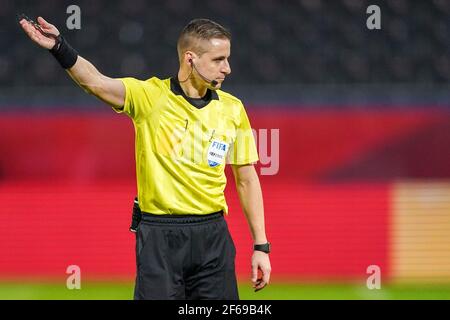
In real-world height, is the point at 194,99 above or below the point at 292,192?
above

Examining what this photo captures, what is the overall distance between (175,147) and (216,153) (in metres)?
0.16

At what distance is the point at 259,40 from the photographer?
21.8 ft

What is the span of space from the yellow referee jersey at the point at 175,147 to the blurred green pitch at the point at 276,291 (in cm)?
258

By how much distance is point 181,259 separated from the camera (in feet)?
9.86

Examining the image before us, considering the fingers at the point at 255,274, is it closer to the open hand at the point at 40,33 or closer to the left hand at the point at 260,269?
the left hand at the point at 260,269

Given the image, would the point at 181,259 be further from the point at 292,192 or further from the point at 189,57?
the point at 292,192

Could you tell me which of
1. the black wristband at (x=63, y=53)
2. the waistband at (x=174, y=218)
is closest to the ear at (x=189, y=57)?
the black wristband at (x=63, y=53)

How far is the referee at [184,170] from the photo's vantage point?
3.00 metres

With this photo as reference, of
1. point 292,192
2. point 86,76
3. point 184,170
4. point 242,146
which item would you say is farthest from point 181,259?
point 292,192

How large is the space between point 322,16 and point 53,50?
4.25m

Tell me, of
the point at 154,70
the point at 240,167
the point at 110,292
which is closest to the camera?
the point at 240,167

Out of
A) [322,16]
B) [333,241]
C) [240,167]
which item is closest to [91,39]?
[322,16]

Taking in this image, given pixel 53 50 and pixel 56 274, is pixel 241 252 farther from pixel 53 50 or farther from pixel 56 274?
pixel 53 50

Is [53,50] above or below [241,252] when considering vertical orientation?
above
